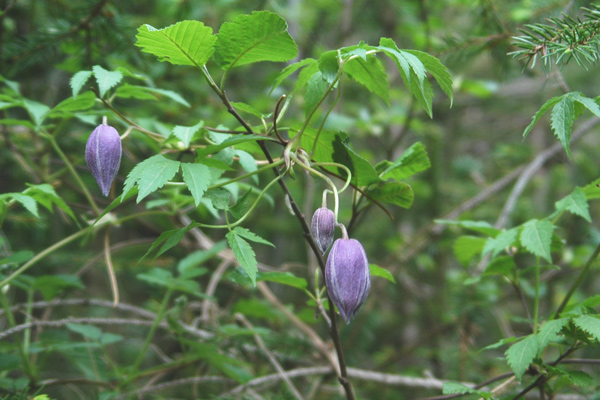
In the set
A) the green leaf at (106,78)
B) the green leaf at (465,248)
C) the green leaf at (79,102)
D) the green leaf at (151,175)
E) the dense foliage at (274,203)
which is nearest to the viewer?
the green leaf at (151,175)

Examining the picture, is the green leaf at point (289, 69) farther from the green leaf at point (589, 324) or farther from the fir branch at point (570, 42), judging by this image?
the green leaf at point (589, 324)

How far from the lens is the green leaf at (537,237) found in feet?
2.77

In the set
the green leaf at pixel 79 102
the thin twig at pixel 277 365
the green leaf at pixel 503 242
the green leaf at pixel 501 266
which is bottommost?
the thin twig at pixel 277 365

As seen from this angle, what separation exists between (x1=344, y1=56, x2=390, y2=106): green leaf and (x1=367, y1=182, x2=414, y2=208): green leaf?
0.50 ft

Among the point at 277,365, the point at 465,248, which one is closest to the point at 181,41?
the point at 465,248

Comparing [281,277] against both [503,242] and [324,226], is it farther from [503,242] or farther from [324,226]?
[503,242]

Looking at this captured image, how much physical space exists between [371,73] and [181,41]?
341mm

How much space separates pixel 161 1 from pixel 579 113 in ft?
6.36

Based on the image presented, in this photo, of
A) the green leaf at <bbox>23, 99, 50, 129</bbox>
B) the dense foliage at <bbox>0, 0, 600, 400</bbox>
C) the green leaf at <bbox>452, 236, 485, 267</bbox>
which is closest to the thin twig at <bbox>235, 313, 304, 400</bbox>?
the dense foliage at <bbox>0, 0, 600, 400</bbox>

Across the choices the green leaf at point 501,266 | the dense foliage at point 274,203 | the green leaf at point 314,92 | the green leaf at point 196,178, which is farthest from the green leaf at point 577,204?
the green leaf at point 196,178

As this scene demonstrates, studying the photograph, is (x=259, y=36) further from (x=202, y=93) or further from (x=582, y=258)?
(x=582, y=258)

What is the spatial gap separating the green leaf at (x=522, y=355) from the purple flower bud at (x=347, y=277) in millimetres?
301

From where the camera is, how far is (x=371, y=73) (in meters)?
0.83

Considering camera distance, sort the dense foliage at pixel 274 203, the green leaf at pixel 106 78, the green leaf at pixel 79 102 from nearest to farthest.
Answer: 1. the dense foliage at pixel 274 203
2. the green leaf at pixel 106 78
3. the green leaf at pixel 79 102
